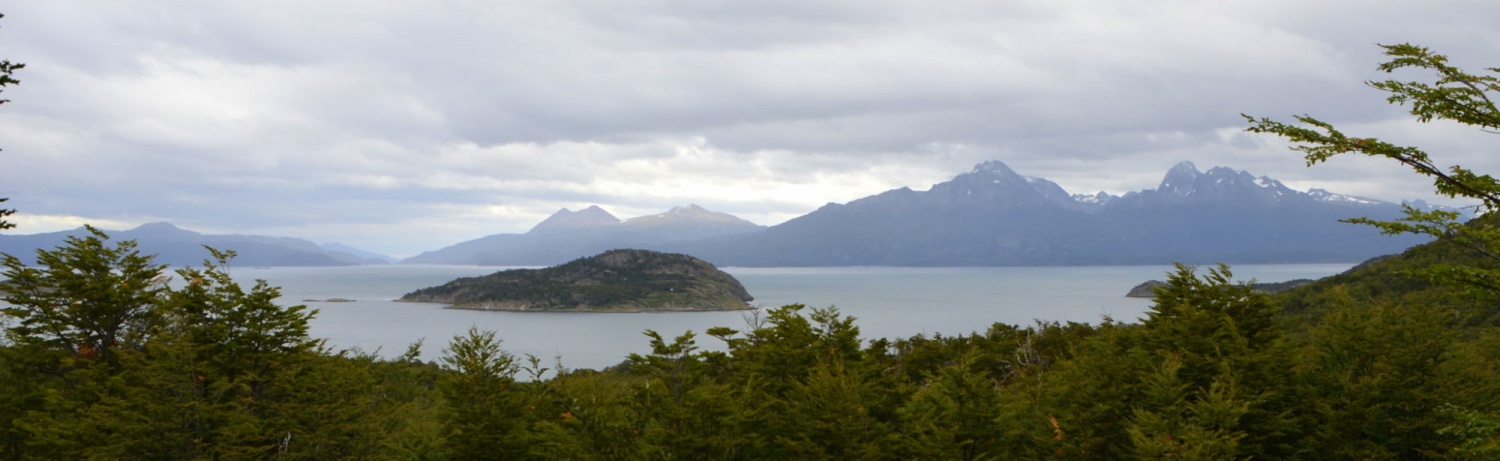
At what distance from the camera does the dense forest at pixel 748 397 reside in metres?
26.2

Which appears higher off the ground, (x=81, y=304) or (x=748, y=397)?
(x=81, y=304)

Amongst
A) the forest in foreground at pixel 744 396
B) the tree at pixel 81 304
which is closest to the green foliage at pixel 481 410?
the forest in foreground at pixel 744 396

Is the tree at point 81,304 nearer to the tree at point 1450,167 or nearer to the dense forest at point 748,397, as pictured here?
the dense forest at point 748,397

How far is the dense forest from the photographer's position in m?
26.2

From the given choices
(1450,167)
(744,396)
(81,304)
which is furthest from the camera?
(81,304)

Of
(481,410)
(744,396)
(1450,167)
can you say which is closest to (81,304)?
(481,410)

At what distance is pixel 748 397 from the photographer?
89.6 feet

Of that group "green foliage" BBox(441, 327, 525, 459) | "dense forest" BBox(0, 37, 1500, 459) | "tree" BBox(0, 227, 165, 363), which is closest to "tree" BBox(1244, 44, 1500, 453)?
"dense forest" BBox(0, 37, 1500, 459)

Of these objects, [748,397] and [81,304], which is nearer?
[748,397]

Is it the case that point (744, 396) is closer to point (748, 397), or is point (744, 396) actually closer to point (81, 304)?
point (748, 397)

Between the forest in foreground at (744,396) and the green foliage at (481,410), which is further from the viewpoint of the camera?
the green foliage at (481,410)

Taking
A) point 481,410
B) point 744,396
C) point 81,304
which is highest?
point 81,304

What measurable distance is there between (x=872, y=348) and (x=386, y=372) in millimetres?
28847

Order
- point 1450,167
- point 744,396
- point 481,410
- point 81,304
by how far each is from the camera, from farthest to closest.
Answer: point 81,304 → point 481,410 → point 744,396 → point 1450,167
